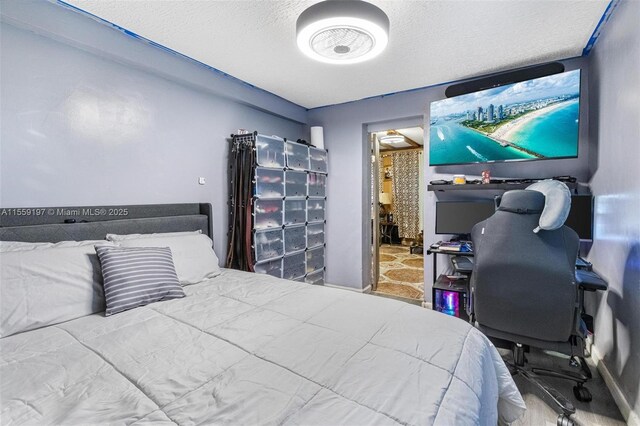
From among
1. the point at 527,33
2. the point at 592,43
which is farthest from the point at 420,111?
the point at 592,43

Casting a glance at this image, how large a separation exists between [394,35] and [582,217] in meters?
2.19

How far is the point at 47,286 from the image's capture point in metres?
1.46

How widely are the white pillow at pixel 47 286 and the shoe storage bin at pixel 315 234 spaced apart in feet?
8.12

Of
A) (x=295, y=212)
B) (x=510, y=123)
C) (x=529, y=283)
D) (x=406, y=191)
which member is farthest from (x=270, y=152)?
(x=406, y=191)

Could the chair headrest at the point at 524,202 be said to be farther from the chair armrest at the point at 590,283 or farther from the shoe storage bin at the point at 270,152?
the shoe storage bin at the point at 270,152

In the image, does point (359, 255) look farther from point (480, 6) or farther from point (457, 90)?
point (480, 6)

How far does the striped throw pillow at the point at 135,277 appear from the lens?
1.58 meters

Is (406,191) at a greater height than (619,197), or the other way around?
(406,191)

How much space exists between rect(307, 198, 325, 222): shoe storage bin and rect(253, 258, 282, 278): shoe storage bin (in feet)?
2.53

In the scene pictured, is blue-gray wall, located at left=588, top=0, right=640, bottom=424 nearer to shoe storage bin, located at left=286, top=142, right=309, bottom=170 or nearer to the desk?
the desk

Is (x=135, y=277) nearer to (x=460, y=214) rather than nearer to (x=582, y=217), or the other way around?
(x=460, y=214)

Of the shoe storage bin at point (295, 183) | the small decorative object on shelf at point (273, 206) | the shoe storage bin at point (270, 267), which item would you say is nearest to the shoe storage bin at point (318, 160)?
the small decorative object on shelf at point (273, 206)

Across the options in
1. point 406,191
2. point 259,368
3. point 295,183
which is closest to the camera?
point 259,368

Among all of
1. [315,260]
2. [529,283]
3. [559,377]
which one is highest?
[529,283]
